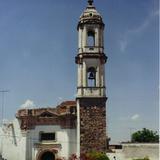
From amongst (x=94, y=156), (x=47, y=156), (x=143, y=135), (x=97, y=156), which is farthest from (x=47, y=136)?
(x=143, y=135)

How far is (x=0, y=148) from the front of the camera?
34.6 m

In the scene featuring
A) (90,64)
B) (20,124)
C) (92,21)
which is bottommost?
(20,124)

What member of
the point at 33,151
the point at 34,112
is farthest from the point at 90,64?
the point at 33,151

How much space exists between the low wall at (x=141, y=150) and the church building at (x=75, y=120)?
6.46 feet

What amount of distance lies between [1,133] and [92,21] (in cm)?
1095

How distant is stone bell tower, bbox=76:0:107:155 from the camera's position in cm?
3186

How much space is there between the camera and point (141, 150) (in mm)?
30219

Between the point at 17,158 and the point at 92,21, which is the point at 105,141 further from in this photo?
the point at 92,21

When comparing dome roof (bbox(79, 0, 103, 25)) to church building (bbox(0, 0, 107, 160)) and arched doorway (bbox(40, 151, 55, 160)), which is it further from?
arched doorway (bbox(40, 151, 55, 160))

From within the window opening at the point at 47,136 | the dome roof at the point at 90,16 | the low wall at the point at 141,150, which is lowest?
the low wall at the point at 141,150

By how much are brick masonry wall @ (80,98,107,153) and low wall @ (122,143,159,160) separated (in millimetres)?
1881

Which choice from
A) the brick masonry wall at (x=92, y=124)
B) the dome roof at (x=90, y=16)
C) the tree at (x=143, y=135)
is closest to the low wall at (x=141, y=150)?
the brick masonry wall at (x=92, y=124)

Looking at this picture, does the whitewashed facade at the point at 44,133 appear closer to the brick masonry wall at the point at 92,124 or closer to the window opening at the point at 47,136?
the window opening at the point at 47,136

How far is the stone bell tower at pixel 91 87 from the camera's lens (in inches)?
1254
